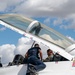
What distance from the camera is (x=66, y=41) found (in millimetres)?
10094

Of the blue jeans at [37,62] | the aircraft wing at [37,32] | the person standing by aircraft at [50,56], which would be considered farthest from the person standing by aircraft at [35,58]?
the aircraft wing at [37,32]

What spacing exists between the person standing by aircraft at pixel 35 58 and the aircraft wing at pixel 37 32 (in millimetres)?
338

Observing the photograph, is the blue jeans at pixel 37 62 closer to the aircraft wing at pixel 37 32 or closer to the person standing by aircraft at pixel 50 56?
the person standing by aircraft at pixel 50 56

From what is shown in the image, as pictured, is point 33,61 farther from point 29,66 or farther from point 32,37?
point 32,37

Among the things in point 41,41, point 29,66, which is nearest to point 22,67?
point 29,66

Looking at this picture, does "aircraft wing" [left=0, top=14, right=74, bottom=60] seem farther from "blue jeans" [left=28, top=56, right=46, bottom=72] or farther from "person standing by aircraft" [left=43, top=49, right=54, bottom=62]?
"blue jeans" [left=28, top=56, right=46, bottom=72]

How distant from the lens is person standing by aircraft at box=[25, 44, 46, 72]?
30.1 feet

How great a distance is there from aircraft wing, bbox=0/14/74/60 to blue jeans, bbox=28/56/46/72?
0.60 m

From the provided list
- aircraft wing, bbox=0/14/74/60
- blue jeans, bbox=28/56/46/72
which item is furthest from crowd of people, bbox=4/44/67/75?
aircraft wing, bbox=0/14/74/60

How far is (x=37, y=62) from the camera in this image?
9.34 metres

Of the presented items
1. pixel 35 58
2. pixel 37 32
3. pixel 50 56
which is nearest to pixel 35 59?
pixel 35 58

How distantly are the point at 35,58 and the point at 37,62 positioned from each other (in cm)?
16

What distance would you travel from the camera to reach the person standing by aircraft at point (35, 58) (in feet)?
30.1

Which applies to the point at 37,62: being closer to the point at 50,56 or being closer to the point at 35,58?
the point at 35,58
